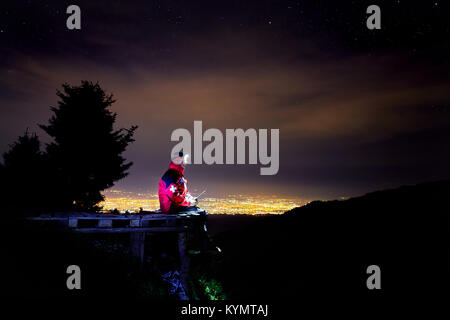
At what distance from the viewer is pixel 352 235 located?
14.9m

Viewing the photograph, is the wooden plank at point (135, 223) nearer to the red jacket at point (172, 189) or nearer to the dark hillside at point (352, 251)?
the red jacket at point (172, 189)

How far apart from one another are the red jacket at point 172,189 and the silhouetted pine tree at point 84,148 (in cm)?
528

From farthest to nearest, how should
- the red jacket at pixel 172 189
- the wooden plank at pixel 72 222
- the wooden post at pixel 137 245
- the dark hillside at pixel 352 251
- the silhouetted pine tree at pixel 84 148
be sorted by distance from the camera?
the silhouetted pine tree at pixel 84 148 < the dark hillside at pixel 352 251 < the red jacket at pixel 172 189 < the wooden post at pixel 137 245 < the wooden plank at pixel 72 222

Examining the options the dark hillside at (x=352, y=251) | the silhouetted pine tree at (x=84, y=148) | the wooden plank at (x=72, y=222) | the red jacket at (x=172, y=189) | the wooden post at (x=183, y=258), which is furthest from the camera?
the silhouetted pine tree at (x=84, y=148)

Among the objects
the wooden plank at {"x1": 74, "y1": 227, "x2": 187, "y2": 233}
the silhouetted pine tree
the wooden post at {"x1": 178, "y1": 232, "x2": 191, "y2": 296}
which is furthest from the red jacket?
the silhouetted pine tree

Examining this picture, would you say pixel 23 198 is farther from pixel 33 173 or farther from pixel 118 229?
pixel 118 229

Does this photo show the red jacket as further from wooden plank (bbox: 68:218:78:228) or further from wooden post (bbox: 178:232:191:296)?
wooden plank (bbox: 68:218:78:228)

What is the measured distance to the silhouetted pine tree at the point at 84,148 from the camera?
1273 centimetres

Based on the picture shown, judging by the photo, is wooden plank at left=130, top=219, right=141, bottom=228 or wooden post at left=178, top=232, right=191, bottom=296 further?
wooden post at left=178, top=232, right=191, bottom=296

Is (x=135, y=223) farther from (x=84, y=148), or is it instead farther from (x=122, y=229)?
(x=84, y=148)

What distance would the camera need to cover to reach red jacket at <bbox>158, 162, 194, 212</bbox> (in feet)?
33.1

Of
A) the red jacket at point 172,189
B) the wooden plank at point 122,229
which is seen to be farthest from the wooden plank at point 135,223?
the red jacket at point 172,189

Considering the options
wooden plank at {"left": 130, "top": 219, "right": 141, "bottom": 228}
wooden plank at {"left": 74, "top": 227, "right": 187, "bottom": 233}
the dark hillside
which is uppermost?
wooden plank at {"left": 130, "top": 219, "right": 141, "bottom": 228}
